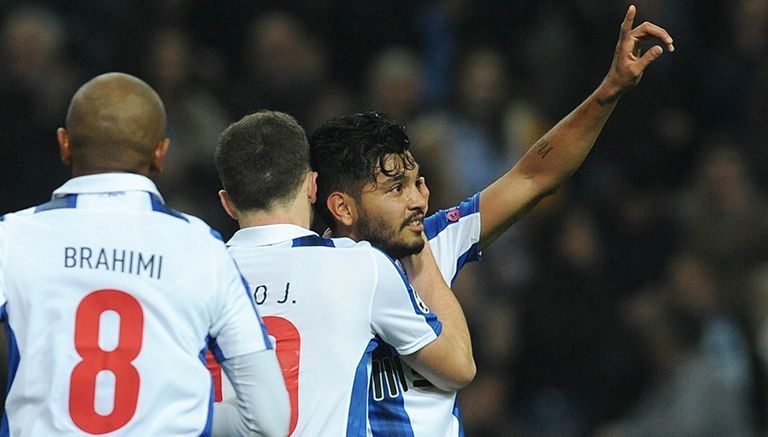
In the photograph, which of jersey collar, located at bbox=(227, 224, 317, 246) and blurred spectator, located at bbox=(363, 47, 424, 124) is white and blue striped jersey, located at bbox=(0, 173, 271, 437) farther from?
blurred spectator, located at bbox=(363, 47, 424, 124)

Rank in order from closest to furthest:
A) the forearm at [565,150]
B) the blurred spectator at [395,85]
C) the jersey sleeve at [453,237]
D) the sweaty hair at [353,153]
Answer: the sweaty hair at [353,153] → the jersey sleeve at [453,237] → the forearm at [565,150] → the blurred spectator at [395,85]

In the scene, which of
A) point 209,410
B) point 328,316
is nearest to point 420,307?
point 328,316

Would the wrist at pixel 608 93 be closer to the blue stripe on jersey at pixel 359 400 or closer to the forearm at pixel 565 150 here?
the forearm at pixel 565 150

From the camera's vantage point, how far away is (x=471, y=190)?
28.5 feet

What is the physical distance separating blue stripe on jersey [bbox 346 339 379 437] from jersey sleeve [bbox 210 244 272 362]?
15.8 inches

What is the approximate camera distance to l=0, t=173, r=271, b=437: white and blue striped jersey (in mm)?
3332

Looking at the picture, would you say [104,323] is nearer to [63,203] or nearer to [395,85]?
[63,203]

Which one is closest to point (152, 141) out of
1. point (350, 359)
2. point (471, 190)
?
point (350, 359)

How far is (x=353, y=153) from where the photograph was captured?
163 inches

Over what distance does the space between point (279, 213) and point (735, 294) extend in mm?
5206

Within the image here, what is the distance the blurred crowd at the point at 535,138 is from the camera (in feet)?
26.6

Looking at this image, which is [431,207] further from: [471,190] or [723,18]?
[723,18]

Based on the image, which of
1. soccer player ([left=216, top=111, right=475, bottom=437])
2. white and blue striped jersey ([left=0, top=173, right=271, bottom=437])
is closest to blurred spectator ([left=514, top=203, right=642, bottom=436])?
soccer player ([left=216, top=111, right=475, bottom=437])

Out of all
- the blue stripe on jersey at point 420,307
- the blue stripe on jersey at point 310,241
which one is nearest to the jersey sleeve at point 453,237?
the blue stripe on jersey at point 420,307
